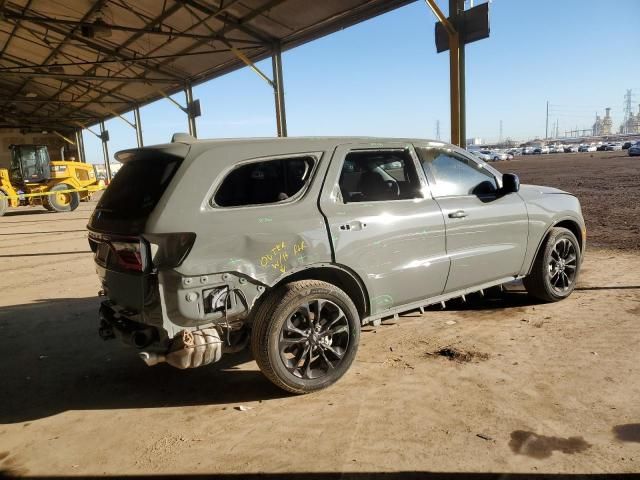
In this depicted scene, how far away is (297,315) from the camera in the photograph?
322 centimetres

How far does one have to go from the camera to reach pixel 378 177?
12.4ft

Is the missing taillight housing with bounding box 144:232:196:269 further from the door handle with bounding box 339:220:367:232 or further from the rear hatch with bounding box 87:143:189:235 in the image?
the door handle with bounding box 339:220:367:232

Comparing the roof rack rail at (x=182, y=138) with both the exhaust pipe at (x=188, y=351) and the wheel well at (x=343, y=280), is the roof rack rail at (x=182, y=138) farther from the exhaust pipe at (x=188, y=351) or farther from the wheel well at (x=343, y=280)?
the exhaust pipe at (x=188, y=351)

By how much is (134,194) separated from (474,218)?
9.15 feet

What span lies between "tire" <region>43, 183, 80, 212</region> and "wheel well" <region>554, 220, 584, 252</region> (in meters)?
18.2

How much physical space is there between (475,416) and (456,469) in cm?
56

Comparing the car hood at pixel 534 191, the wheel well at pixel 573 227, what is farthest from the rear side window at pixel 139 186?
the wheel well at pixel 573 227

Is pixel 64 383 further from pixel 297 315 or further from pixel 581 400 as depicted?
pixel 581 400

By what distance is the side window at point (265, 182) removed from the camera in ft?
9.86

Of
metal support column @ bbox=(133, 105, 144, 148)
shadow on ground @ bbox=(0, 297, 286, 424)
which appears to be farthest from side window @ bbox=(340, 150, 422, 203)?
metal support column @ bbox=(133, 105, 144, 148)

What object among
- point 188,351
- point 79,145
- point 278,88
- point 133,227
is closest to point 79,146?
point 79,145

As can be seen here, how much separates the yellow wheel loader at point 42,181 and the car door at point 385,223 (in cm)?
1736

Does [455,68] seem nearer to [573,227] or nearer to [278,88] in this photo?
[573,227]

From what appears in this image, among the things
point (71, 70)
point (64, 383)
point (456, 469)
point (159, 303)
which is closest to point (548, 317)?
point (456, 469)
